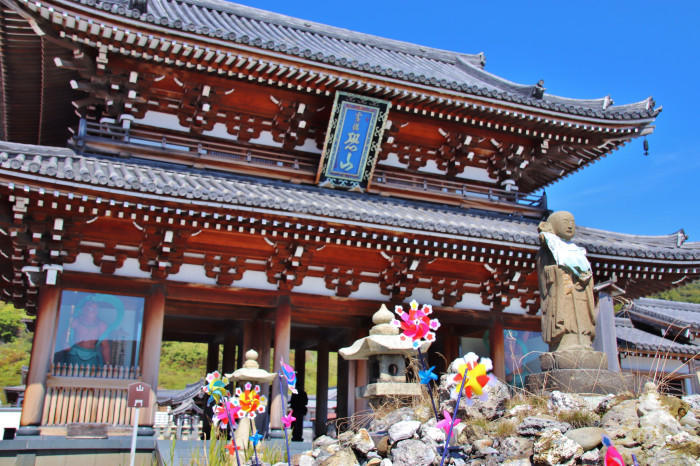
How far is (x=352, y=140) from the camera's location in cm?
1205

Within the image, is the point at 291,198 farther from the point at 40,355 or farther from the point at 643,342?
the point at 643,342

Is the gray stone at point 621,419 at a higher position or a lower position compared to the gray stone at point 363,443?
higher

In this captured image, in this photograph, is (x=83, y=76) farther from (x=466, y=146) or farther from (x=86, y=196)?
(x=466, y=146)

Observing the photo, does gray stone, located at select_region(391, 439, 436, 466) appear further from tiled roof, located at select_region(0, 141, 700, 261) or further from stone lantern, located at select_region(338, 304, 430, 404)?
tiled roof, located at select_region(0, 141, 700, 261)

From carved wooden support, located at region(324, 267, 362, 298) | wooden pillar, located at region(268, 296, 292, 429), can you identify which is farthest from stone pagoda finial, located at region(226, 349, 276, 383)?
carved wooden support, located at region(324, 267, 362, 298)

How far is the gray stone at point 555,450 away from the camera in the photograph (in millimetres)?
5492

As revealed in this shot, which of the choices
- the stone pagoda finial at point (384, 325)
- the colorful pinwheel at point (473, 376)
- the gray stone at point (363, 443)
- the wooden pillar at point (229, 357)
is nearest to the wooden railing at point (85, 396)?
the stone pagoda finial at point (384, 325)

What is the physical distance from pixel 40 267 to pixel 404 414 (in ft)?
20.8

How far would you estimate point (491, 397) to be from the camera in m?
6.79

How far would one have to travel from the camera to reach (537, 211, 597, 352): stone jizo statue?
7512 mm

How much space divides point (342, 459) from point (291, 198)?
5.02m

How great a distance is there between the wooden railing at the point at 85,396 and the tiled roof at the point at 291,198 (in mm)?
3084

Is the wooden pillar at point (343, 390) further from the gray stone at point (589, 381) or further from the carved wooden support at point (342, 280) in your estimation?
the gray stone at point (589, 381)

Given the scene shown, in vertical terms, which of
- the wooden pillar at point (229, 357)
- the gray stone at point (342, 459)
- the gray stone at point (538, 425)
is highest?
the wooden pillar at point (229, 357)
